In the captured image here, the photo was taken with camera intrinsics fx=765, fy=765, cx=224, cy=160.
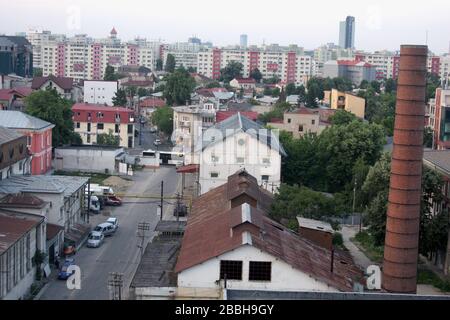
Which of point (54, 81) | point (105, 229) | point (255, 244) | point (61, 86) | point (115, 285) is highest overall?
point (54, 81)

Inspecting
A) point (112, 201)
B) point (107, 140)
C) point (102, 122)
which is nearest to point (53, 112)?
point (107, 140)

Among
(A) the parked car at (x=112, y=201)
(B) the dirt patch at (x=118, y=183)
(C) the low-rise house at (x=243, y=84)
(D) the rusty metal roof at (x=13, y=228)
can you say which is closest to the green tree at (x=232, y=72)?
(C) the low-rise house at (x=243, y=84)

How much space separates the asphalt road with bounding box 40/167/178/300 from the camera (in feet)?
31.9

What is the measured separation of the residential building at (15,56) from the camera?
137 feet

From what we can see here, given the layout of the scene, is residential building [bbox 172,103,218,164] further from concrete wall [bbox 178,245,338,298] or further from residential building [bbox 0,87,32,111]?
concrete wall [bbox 178,245,338,298]

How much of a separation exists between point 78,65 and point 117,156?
3475cm

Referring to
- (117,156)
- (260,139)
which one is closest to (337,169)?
(260,139)

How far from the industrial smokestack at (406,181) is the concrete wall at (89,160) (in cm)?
1136

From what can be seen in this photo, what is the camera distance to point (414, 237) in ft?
32.9

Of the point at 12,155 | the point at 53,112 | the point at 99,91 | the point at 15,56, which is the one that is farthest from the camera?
the point at 15,56

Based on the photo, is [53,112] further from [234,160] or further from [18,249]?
[18,249]

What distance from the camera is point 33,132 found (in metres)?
17.2

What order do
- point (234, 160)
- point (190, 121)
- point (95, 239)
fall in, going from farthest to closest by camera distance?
1. point (190, 121)
2. point (234, 160)
3. point (95, 239)

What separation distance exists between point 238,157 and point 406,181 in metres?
6.48
